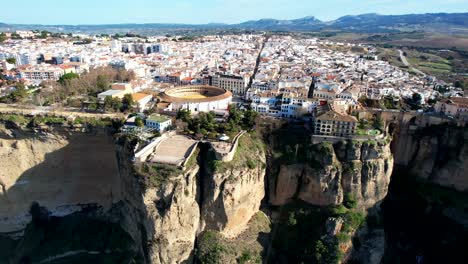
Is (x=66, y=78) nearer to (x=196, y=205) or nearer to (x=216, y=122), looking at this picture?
(x=216, y=122)

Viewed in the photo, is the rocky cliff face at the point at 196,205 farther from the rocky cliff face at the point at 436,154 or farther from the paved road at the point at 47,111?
the rocky cliff face at the point at 436,154

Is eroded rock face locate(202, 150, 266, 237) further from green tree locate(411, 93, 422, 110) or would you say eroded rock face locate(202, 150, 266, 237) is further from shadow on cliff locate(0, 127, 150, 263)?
green tree locate(411, 93, 422, 110)

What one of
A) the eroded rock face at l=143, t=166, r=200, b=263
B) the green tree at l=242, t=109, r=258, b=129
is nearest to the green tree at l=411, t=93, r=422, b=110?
the green tree at l=242, t=109, r=258, b=129

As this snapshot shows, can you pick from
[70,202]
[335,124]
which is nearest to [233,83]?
[335,124]

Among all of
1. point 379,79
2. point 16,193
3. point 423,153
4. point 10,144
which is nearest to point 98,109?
point 10,144

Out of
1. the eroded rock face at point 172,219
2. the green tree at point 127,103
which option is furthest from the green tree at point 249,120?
the green tree at point 127,103

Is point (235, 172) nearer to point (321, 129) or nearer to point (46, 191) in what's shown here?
point (321, 129)
